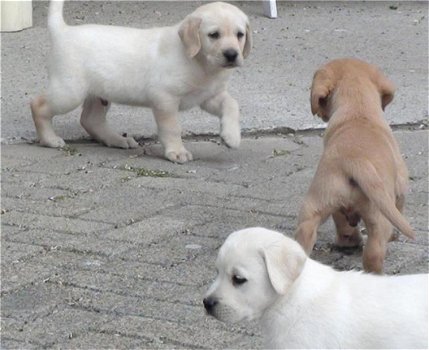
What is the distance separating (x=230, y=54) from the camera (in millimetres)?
5891

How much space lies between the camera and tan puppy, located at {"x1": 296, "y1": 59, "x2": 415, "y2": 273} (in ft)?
13.6

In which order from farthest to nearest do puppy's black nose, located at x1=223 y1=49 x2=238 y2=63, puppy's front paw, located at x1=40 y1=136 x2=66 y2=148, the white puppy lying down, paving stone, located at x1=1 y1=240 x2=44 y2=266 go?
puppy's front paw, located at x1=40 y1=136 x2=66 y2=148
puppy's black nose, located at x1=223 y1=49 x2=238 y2=63
paving stone, located at x1=1 y1=240 x2=44 y2=266
the white puppy lying down

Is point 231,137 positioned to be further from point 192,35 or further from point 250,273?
point 250,273

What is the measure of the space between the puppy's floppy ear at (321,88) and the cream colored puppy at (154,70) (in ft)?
3.99

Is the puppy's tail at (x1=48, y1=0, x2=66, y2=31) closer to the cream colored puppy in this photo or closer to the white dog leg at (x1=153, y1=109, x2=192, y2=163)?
the cream colored puppy

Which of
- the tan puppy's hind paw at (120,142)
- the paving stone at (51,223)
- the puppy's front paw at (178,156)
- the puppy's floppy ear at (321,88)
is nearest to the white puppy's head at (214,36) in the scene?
the puppy's front paw at (178,156)

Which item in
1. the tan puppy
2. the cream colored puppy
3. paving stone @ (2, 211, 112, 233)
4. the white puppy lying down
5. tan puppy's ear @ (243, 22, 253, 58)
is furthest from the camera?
tan puppy's ear @ (243, 22, 253, 58)

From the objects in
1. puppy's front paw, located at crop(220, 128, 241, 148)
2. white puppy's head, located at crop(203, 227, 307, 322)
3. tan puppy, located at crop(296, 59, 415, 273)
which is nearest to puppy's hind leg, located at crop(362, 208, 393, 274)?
tan puppy, located at crop(296, 59, 415, 273)

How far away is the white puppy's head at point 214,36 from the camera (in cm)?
594

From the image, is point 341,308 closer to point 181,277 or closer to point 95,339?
point 95,339

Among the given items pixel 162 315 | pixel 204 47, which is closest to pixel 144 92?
pixel 204 47

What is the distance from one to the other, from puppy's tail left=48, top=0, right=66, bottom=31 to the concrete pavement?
70cm

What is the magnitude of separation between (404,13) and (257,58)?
90.5 inches

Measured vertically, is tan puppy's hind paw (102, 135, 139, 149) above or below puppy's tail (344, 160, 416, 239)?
below
